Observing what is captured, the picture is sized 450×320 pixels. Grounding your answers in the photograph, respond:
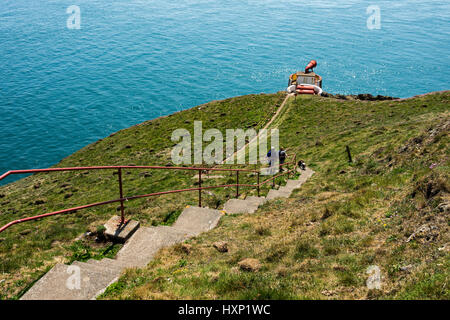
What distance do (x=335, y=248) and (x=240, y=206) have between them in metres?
5.16

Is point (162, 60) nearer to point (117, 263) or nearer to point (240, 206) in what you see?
point (240, 206)

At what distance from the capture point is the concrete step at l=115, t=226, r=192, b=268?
674 cm

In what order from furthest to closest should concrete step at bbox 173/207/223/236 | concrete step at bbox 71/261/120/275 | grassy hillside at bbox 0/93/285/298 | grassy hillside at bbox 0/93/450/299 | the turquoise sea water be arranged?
the turquoise sea water, concrete step at bbox 173/207/223/236, grassy hillside at bbox 0/93/285/298, concrete step at bbox 71/261/120/275, grassy hillside at bbox 0/93/450/299

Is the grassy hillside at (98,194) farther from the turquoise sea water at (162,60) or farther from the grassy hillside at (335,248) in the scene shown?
the turquoise sea water at (162,60)

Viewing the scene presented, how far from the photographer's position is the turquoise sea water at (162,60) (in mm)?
76688

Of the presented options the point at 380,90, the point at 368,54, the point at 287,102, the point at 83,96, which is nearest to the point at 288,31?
the point at 368,54

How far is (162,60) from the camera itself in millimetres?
121562

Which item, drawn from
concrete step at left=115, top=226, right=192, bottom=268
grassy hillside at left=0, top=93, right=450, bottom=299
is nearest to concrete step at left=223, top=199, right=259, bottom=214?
grassy hillside at left=0, top=93, right=450, bottom=299

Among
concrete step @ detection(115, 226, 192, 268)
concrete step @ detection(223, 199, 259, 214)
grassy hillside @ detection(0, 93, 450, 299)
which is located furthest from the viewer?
concrete step @ detection(223, 199, 259, 214)

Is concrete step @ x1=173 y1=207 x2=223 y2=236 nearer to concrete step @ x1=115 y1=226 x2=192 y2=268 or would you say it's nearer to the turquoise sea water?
concrete step @ x1=115 y1=226 x2=192 y2=268

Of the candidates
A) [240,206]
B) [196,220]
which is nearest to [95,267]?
[196,220]

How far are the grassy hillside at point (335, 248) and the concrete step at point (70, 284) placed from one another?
0.84 feet

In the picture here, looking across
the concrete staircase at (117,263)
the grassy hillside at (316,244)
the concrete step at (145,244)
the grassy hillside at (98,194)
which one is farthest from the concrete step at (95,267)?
the grassy hillside at (98,194)
